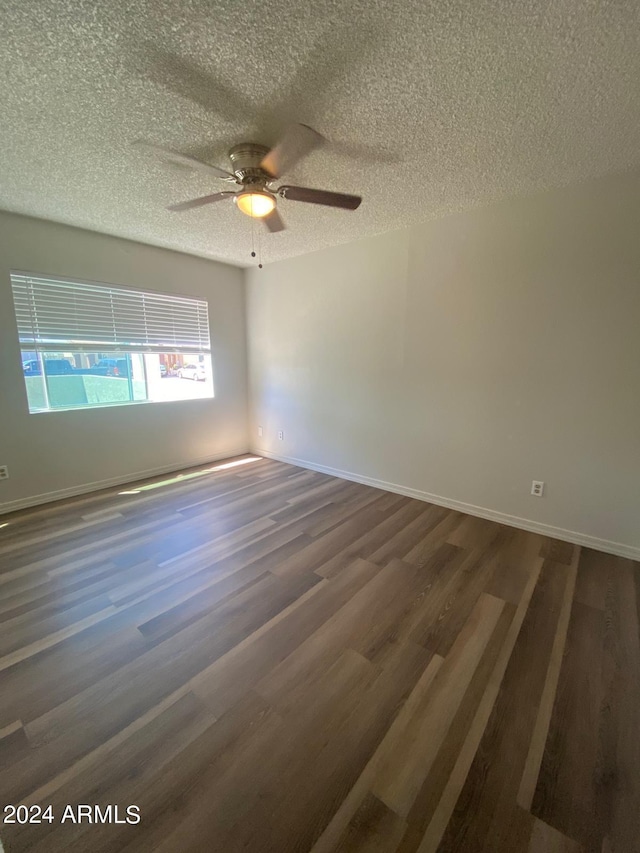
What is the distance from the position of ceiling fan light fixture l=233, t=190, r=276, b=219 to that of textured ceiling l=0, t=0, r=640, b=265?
0.27 m

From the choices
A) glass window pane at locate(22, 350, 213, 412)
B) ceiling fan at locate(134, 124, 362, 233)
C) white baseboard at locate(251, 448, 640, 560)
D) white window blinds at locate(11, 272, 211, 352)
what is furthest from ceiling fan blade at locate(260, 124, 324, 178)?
white baseboard at locate(251, 448, 640, 560)

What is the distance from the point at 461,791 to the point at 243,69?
2721mm

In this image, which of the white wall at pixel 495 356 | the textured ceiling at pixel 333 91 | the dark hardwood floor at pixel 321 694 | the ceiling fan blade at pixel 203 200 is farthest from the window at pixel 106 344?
the ceiling fan blade at pixel 203 200

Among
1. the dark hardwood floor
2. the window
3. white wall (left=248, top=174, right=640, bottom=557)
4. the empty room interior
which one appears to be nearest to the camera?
the dark hardwood floor

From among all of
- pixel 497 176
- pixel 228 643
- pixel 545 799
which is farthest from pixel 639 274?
pixel 228 643

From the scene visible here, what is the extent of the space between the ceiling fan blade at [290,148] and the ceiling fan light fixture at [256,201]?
0.12 meters

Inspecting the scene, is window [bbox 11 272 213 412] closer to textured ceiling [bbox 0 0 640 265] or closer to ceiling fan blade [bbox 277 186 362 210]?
textured ceiling [bbox 0 0 640 265]

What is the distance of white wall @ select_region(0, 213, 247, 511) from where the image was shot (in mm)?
2842

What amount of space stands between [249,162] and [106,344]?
2.47 metres

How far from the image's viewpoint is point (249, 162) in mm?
1778

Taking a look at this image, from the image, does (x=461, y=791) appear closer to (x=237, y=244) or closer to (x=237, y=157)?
(x=237, y=157)

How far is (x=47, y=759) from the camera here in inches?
44.5

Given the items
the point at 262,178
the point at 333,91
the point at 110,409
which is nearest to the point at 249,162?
the point at 262,178

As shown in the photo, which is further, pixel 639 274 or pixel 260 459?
pixel 260 459
